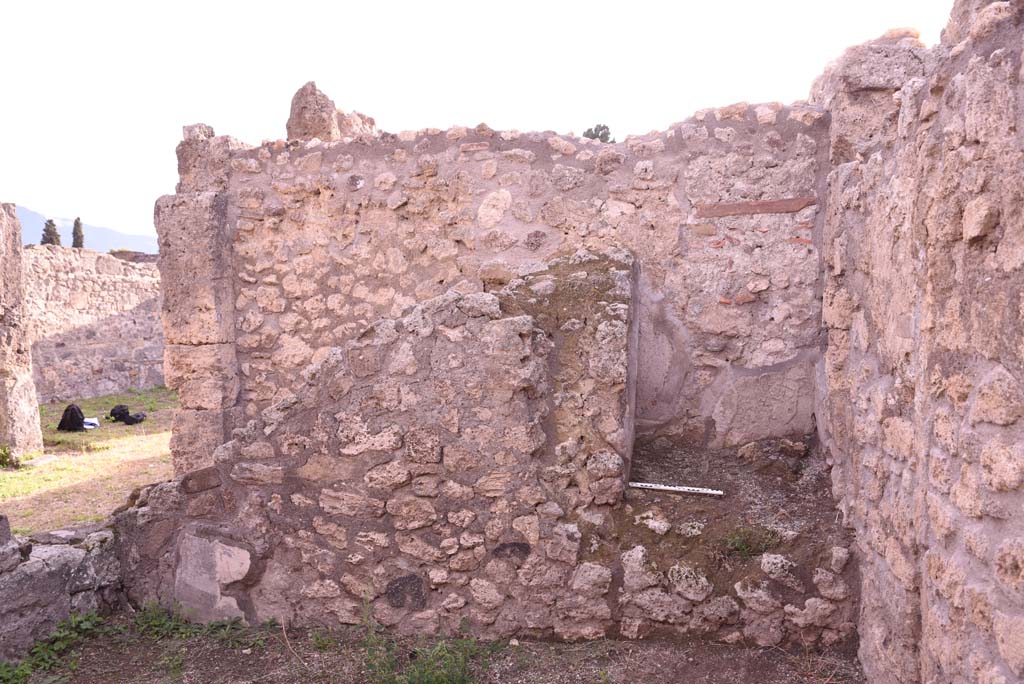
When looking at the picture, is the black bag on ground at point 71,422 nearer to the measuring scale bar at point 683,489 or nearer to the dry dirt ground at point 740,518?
the dry dirt ground at point 740,518

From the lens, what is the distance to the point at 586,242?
13.2 feet

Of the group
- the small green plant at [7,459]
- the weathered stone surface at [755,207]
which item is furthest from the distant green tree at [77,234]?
the weathered stone surface at [755,207]

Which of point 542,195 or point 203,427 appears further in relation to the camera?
point 203,427

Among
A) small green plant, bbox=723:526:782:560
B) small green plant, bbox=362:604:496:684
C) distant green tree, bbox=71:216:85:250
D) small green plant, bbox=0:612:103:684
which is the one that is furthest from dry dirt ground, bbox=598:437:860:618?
distant green tree, bbox=71:216:85:250

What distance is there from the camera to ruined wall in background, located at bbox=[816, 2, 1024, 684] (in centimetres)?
153

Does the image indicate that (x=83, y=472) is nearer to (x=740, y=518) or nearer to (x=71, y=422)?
(x=71, y=422)

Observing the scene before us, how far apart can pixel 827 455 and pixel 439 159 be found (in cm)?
268

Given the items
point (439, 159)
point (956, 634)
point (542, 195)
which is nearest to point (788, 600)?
point (956, 634)

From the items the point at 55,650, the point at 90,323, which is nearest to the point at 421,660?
the point at 55,650

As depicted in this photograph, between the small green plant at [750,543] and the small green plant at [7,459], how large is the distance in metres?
7.86

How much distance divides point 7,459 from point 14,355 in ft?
3.95

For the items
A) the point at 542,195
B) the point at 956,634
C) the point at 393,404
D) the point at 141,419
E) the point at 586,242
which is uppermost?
the point at 542,195

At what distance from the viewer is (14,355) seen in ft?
26.7

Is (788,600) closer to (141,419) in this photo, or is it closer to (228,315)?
(228,315)
